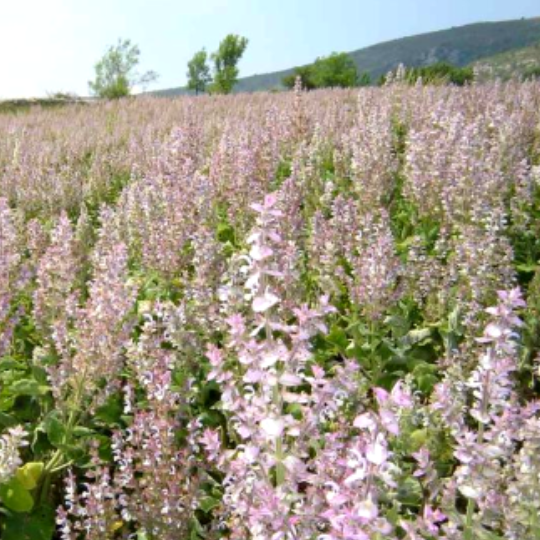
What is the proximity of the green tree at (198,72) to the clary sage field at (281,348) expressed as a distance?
2941 inches

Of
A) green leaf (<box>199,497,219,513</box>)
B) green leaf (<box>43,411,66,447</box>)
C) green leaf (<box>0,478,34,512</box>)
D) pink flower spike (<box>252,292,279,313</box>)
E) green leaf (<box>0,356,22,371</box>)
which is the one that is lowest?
green leaf (<box>199,497,219,513</box>)

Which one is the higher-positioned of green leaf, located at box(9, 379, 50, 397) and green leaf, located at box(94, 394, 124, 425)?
green leaf, located at box(9, 379, 50, 397)

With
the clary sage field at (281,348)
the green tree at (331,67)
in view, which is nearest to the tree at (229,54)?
the green tree at (331,67)

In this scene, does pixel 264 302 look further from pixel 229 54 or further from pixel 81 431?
pixel 229 54

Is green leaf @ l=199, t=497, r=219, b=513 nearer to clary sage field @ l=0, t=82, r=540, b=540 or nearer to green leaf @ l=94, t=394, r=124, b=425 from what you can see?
clary sage field @ l=0, t=82, r=540, b=540

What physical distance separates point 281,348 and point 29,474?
1758 mm

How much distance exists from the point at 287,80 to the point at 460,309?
140 ft

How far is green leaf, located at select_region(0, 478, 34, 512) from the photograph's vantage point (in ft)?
9.96

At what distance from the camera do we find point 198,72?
81.4 metres

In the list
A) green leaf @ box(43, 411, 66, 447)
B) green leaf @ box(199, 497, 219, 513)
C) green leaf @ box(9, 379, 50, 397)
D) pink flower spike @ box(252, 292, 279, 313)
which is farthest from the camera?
green leaf @ box(9, 379, 50, 397)

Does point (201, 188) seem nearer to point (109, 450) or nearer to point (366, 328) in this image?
point (366, 328)

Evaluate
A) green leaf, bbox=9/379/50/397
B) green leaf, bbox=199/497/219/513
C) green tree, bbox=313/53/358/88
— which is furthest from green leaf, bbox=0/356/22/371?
green tree, bbox=313/53/358/88

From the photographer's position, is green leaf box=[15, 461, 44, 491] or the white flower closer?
the white flower

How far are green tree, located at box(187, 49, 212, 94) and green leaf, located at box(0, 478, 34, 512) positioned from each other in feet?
257
